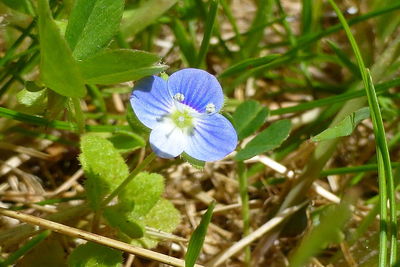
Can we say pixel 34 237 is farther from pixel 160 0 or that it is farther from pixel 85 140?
pixel 160 0

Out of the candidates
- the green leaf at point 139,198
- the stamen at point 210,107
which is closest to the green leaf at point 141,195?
the green leaf at point 139,198

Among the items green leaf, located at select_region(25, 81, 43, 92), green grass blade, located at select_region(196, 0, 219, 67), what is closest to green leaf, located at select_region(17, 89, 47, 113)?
green leaf, located at select_region(25, 81, 43, 92)

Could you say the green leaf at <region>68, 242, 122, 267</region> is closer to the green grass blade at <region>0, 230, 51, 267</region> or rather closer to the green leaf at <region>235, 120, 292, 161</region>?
the green grass blade at <region>0, 230, 51, 267</region>

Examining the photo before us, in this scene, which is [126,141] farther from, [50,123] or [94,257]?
[94,257]

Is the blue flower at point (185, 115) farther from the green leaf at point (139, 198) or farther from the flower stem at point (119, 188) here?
the green leaf at point (139, 198)

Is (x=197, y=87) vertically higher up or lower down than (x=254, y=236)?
higher up

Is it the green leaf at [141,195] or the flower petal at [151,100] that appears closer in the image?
the flower petal at [151,100]

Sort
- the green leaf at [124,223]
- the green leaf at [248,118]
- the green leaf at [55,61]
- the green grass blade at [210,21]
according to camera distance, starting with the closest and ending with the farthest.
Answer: the green leaf at [55,61] < the green leaf at [124,223] < the green grass blade at [210,21] < the green leaf at [248,118]

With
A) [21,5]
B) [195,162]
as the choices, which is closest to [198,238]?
[195,162]
